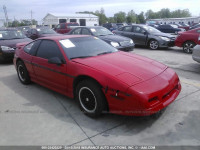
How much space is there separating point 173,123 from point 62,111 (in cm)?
204

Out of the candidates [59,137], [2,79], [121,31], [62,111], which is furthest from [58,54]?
[121,31]

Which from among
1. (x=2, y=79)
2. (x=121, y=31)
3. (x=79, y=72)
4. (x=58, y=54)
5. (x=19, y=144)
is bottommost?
(x=19, y=144)

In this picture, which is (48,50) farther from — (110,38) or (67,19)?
(67,19)

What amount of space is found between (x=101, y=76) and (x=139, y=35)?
8754 millimetres

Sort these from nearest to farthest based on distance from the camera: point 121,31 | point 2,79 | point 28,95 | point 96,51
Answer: point 96,51
point 28,95
point 2,79
point 121,31

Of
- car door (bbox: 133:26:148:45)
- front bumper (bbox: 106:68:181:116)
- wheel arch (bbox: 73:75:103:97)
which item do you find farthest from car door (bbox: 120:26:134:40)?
front bumper (bbox: 106:68:181:116)

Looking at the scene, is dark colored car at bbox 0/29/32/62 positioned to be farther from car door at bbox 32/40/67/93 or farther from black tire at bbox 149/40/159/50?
black tire at bbox 149/40/159/50

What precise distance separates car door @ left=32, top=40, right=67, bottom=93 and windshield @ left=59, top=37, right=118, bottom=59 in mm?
191

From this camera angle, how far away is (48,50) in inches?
163

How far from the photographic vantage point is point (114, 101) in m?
2.89

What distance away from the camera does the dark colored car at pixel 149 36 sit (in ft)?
33.3

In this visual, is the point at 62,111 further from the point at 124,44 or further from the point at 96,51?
the point at 124,44

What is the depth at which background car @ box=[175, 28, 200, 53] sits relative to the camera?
8828 mm

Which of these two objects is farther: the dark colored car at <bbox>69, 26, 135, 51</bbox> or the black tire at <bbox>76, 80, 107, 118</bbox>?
the dark colored car at <bbox>69, 26, 135, 51</bbox>
